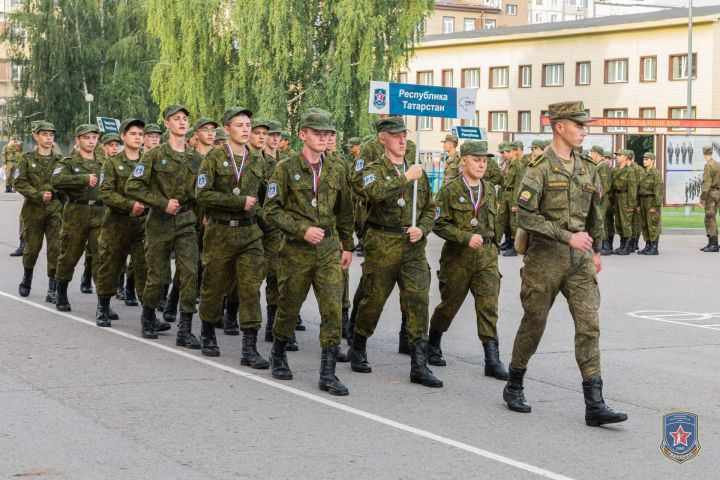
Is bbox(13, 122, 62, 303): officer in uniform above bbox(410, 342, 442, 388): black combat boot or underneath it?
above

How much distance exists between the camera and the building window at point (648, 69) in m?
61.4

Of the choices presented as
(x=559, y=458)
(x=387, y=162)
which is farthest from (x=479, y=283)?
(x=559, y=458)

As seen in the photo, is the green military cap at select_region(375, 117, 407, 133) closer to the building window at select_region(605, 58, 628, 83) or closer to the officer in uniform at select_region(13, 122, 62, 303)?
the officer in uniform at select_region(13, 122, 62, 303)

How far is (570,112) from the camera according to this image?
7535mm

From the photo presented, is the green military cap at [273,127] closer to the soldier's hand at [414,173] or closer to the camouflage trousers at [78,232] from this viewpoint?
the camouflage trousers at [78,232]

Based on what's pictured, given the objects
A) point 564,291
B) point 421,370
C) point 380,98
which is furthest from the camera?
point 380,98

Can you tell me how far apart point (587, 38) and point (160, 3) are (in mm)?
31304

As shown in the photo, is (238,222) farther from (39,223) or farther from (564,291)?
(39,223)

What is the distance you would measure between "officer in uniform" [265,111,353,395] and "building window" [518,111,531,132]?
61.2 m

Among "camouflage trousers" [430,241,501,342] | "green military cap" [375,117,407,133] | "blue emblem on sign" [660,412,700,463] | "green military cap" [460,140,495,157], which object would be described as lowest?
"blue emblem on sign" [660,412,700,463]

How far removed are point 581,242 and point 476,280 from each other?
2.05 meters

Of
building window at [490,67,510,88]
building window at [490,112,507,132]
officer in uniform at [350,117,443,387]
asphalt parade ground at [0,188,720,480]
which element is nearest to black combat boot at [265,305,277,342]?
asphalt parade ground at [0,188,720,480]

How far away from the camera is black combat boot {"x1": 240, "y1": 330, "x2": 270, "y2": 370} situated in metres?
9.21

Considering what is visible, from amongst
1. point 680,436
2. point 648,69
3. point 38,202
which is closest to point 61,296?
point 38,202
